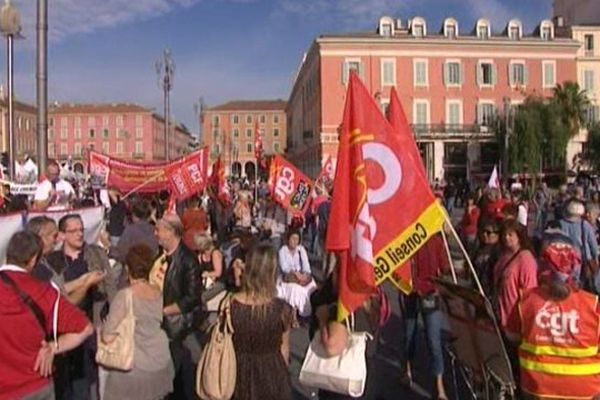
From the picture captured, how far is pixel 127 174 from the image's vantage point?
60.5 feet

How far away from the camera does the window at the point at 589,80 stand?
236 feet

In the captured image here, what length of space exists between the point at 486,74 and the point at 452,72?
3.03 metres

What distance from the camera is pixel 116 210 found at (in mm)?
14742

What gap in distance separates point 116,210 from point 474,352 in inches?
423

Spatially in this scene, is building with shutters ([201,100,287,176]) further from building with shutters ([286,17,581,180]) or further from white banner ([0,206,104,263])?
white banner ([0,206,104,263])

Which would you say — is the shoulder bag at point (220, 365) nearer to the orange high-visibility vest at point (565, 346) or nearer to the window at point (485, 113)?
the orange high-visibility vest at point (565, 346)

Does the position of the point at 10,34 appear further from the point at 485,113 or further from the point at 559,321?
the point at 485,113

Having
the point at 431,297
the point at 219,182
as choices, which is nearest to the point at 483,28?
the point at 219,182

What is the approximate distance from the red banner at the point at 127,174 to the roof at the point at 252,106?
12870 centimetres

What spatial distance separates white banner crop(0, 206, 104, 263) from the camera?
248 inches

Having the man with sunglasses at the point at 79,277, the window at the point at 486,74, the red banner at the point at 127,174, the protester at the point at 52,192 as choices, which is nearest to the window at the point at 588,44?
the window at the point at 486,74

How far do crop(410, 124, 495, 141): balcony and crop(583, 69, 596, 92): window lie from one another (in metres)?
11.1

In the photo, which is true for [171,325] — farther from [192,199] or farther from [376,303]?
[192,199]

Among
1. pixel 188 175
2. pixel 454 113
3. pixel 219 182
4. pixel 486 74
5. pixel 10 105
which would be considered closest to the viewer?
pixel 10 105
